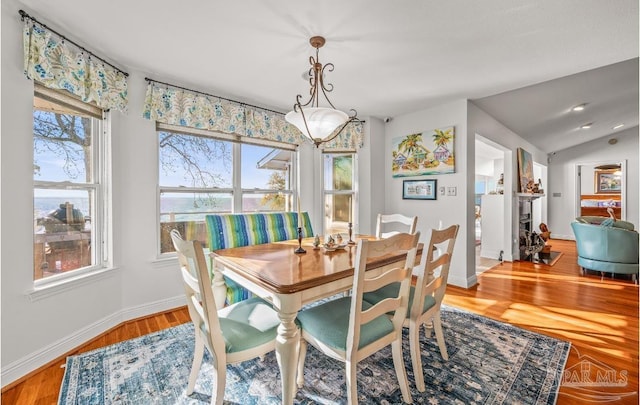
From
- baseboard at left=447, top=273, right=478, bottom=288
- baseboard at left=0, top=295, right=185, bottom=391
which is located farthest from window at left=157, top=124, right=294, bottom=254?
baseboard at left=447, top=273, right=478, bottom=288

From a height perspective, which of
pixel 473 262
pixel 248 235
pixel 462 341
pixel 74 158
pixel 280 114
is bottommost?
pixel 462 341

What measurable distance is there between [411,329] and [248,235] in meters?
1.52

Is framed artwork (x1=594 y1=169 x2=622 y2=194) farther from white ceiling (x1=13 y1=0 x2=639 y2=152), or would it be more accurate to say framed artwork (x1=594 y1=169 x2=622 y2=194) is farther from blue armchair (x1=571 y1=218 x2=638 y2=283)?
white ceiling (x1=13 y1=0 x2=639 y2=152)

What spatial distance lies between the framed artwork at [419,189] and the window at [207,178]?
178 cm

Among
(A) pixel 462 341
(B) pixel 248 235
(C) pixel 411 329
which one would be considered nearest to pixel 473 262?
(A) pixel 462 341

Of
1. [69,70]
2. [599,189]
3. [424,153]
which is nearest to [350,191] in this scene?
[424,153]

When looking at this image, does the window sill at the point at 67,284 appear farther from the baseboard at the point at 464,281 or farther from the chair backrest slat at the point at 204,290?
the baseboard at the point at 464,281

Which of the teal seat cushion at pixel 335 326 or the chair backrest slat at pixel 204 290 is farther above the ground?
the chair backrest slat at pixel 204 290

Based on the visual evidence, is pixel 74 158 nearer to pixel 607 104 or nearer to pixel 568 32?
pixel 568 32

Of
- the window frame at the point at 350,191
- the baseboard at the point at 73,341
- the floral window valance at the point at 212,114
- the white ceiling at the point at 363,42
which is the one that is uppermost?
the white ceiling at the point at 363,42

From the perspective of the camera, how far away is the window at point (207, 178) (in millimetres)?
2846

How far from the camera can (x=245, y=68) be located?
2523mm

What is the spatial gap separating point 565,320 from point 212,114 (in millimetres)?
4093

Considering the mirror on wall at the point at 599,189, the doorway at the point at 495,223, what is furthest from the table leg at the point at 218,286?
the mirror on wall at the point at 599,189
